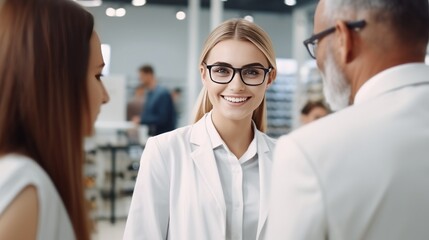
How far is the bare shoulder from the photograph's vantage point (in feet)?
3.12

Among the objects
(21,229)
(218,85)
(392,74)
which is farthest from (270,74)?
(21,229)

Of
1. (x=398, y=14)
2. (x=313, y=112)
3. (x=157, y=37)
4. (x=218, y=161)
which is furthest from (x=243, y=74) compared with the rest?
(x=157, y=37)

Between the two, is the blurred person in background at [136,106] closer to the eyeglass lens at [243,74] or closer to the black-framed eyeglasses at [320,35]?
the eyeglass lens at [243,74]

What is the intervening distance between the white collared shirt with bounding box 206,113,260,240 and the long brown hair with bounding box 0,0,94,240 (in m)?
0.67

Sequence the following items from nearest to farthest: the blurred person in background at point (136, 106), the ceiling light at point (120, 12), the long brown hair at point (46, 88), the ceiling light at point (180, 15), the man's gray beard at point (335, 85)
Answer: the long brown hair at point (46, 88)
the man's gray beard at point (335, 85)
the blurred person in background at point (136, 106)
the ceiling light at point (120, 12)
the ceiling light at point (180, 15)

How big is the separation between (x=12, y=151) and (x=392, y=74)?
0.78 meters

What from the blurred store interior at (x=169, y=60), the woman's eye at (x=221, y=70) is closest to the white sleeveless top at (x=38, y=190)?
the woman's eye at (x=221, y=70)

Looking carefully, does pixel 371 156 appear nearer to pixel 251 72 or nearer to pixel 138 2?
pixel 251 72

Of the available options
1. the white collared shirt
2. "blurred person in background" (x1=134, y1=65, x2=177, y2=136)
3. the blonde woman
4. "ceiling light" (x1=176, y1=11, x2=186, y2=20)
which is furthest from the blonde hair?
"ceiling light" (x1=176, y1=11, x2=186, y2=20)

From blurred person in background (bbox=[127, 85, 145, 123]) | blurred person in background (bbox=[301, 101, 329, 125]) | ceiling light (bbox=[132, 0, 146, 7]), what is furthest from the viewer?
ceiling light (bbox=[132, 0, 146, 7])

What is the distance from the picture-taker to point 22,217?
0.97 m

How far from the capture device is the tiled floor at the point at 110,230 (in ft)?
19.1

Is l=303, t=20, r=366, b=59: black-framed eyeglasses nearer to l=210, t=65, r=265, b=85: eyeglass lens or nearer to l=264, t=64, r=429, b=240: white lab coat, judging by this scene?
l=264, t=64, r=429, b=240: white lab coat

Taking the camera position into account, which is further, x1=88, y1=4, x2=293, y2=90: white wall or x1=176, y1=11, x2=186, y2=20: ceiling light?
x1=88, y1=4, x2=293, y2=90: white wall
